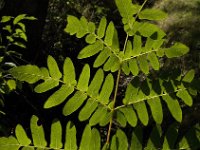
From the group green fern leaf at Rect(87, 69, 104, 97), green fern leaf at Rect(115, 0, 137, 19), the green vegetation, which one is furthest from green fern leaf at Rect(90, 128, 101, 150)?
green fern leaf at Rect(115, 0, 137, 19)

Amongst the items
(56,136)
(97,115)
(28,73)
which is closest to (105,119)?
(97,115)

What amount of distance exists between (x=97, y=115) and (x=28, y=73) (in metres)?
0.22

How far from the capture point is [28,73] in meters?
1.26

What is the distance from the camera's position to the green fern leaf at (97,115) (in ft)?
4.09

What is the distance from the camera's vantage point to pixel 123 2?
4.12ft

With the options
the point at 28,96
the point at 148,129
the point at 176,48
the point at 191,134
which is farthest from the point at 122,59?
the point at 28,96

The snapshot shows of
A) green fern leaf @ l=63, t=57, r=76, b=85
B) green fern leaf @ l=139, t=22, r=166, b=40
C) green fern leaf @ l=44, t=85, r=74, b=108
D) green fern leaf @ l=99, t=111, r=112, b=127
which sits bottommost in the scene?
green fern leaf @ l=99, t=111, r=112, b=127

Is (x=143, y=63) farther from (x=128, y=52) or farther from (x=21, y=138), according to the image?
(x=21, y=138)

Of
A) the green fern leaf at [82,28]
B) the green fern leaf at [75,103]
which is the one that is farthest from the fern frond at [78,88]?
the green fern leaf at [82,28]

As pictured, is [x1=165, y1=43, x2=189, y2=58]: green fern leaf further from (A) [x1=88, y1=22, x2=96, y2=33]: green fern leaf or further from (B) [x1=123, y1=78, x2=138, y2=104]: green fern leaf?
(A) [x1=88, y1=22, x2=96, y2=33]: green fern leaf

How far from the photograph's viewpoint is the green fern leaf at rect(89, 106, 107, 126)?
4.09 feet

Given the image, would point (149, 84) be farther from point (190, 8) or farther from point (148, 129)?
point (190, 8)

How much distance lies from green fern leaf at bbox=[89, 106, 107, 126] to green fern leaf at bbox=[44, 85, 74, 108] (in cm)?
9

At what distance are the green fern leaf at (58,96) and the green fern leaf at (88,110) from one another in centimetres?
6
